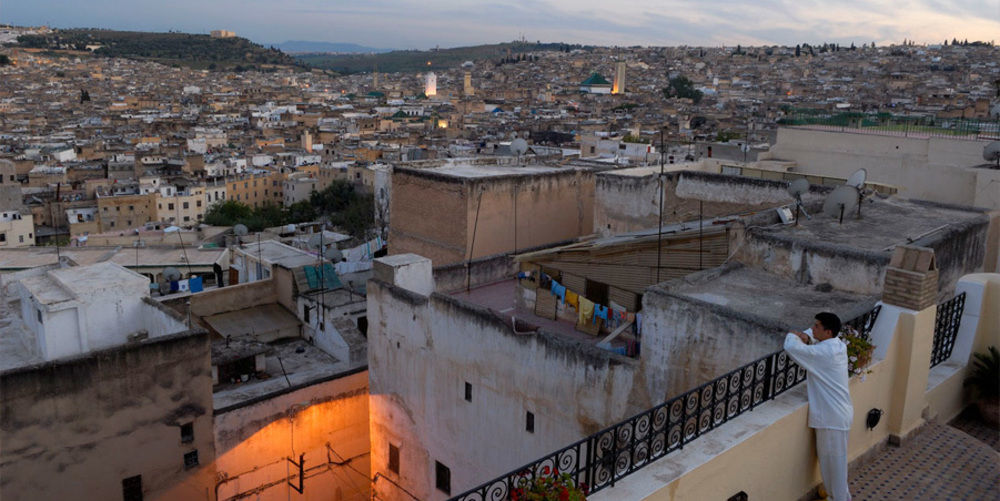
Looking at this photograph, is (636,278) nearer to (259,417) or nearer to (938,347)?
(938,347)

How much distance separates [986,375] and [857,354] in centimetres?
179

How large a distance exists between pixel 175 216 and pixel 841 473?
35350 mm

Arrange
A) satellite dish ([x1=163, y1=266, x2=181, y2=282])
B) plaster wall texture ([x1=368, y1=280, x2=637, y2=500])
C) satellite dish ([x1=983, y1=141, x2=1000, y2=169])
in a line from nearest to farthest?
plaster wall texture ([x1=368, y1=280, x2=637, y2=500])
satellite dish ([x1=983, y1=141, x2=1000, y2=169])
satellite dish ([x1=163, y1=266, x2=181, y2=282])

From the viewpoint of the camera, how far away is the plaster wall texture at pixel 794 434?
10.3 feet

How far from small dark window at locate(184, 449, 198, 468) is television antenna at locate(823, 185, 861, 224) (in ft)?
24.2

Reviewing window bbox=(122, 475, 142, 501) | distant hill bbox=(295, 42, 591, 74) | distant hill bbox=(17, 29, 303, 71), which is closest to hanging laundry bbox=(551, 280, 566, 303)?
window bbox=(122, 475, 142, 501)

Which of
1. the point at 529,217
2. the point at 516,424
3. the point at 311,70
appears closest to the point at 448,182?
the point at 529,217

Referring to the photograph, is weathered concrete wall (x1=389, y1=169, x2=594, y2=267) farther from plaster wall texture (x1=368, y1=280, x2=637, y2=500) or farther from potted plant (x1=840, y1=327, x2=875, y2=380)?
potted plant (x1=840, y1=327, x2=875, y2=380)

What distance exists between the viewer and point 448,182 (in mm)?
10359

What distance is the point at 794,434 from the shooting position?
3.62m

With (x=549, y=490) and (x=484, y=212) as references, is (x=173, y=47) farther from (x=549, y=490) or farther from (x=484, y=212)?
(x=549, y=490)

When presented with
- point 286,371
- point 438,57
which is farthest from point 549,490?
point 438,57

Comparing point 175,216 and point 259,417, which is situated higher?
point 259,417

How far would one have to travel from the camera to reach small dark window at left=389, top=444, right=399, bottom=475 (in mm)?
8172
